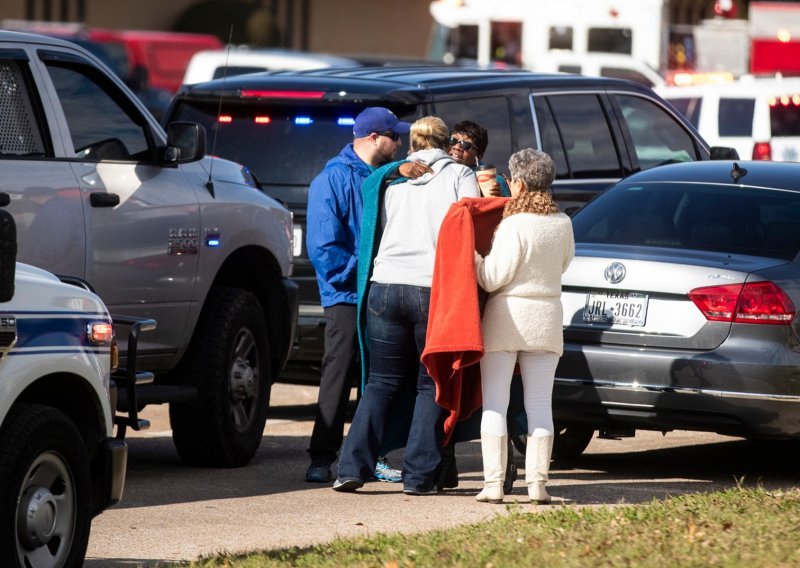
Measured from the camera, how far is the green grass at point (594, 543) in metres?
6.07

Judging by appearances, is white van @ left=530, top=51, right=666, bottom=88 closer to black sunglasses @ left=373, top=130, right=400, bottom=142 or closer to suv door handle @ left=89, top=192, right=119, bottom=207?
black sunglasses @ left=373, top=130, right=400, bottom=142

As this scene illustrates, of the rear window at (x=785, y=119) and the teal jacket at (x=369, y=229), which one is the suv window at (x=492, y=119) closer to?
the teal jacket at (x=369, y=229)

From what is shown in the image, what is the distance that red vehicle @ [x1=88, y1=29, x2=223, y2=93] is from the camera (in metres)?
34.1

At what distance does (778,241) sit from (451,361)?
1.92 meters

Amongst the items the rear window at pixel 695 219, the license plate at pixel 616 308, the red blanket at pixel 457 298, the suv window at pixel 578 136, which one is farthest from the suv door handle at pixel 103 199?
the suv window at pixel 578 136

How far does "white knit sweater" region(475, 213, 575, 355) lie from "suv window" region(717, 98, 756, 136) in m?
12.9

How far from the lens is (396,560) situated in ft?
20.2

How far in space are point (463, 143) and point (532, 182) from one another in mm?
673

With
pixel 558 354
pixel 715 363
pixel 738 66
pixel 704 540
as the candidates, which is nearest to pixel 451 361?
pixel 558 354

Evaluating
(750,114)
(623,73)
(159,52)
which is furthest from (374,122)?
(159,52)

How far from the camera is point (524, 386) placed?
8.05m

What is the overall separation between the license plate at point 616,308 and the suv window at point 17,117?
9.05 feet

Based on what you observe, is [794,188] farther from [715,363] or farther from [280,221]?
[280,221]

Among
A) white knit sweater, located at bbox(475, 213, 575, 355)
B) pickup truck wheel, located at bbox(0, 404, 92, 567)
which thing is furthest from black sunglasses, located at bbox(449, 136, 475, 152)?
pickup truck wheel, located at bbox(0, 404, 92, 567)
